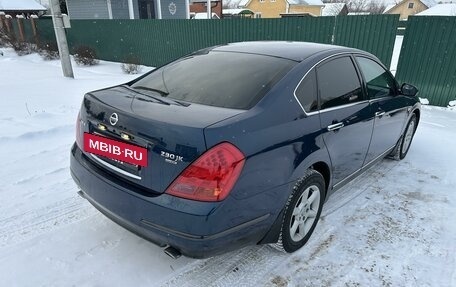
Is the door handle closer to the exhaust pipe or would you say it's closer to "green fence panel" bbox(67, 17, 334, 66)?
the exhaust pipe

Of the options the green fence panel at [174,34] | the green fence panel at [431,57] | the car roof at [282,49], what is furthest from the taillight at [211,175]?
the green fence panel at [174,34]

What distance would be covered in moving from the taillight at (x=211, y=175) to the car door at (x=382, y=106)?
2013mm

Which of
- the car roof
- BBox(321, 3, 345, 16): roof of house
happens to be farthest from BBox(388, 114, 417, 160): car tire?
BBox(321, 3, 345, 16): roof of house

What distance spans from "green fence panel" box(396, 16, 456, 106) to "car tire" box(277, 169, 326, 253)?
635 cm

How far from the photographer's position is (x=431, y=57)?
293 inches

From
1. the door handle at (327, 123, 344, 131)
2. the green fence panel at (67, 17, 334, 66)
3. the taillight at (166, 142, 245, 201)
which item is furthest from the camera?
the green fence panel at (67, 17, 334, 66)

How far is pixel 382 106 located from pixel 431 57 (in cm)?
518

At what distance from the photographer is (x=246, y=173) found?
199cm

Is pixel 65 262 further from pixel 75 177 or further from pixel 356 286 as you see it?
pixel 356 286

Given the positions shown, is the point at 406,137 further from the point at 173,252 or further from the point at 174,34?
the point at 174,34

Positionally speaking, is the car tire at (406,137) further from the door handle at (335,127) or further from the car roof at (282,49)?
the door handle at (335,127)

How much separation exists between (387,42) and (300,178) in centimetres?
700

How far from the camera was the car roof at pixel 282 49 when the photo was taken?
279cm

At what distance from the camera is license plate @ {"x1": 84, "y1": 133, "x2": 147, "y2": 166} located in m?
2.06
